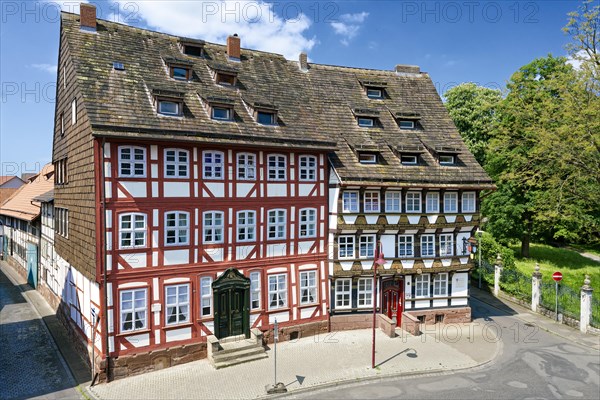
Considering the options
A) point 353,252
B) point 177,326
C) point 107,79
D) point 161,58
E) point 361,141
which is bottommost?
point 177,326

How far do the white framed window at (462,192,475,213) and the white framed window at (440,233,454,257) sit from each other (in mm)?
1645

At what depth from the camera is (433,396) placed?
48.0 feet

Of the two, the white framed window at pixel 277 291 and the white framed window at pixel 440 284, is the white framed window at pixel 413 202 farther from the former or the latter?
the white framed window at pixel 277 291

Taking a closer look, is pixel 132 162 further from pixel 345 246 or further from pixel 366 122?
pixel 366 122

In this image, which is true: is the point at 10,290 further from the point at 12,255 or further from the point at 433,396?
the point at 433,396

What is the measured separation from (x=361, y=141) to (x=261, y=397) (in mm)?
13146

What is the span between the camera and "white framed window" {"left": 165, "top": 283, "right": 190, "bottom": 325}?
55.2 ft

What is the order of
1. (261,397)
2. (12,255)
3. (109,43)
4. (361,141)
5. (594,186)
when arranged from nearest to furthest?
(261,397) < (109,43) < (361,141) < (594,186) < (12,255)

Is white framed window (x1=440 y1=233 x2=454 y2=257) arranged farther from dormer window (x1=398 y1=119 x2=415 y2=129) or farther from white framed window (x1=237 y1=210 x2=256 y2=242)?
white framed window (x1=237 y1=210 x2=256 y2=242)

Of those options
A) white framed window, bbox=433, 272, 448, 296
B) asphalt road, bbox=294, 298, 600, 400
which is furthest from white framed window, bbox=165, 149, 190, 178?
white framed window, bbox=433, 272, 448, 296

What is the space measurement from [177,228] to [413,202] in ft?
37.7

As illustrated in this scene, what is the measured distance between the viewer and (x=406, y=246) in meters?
21.4

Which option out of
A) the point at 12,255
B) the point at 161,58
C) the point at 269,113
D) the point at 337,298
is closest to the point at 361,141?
the point at 269,113

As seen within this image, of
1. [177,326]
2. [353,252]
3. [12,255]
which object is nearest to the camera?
[177,326]
